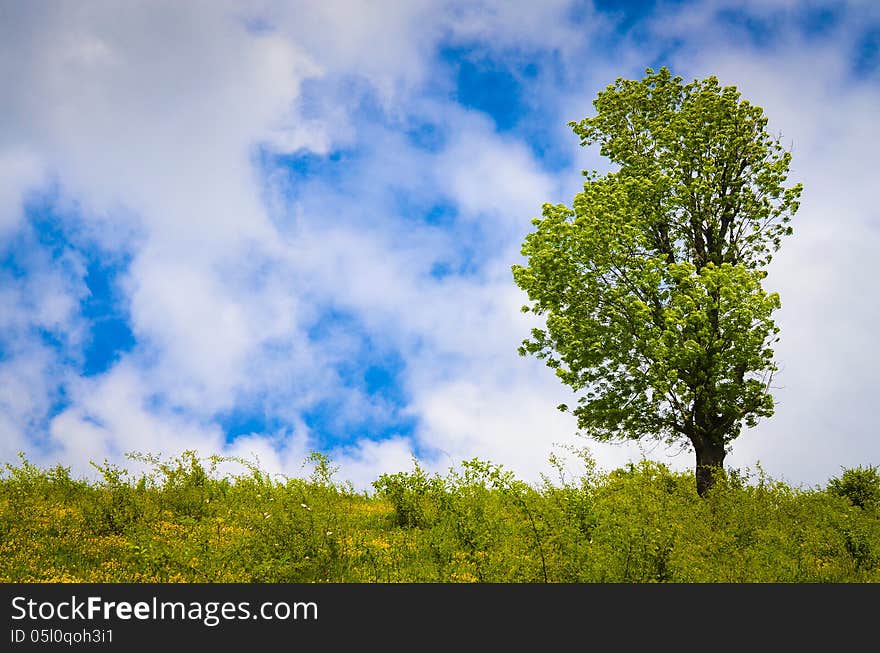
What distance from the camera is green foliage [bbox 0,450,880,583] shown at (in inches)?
395

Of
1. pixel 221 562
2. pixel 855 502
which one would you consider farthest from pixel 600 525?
pixel 855 502

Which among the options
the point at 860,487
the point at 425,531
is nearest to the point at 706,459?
the point at 860,487

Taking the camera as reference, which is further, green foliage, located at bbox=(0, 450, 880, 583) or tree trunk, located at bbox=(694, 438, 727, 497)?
tree trunk, located at bbox=(694, 438, 727, 497)

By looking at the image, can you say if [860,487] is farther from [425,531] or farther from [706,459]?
[425,531]

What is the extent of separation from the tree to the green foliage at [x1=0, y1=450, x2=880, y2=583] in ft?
9.44

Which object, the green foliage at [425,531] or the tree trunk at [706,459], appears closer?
the green foliage at [425,531]

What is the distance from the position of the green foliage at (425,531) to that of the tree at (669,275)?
9.44 ft

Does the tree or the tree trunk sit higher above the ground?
the tree

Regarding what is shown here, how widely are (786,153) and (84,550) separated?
22092 mm

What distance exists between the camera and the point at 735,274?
59.8 ft

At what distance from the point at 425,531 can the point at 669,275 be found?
37.2ft

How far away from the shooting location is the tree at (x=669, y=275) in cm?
1861

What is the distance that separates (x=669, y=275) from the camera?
1970 cm
